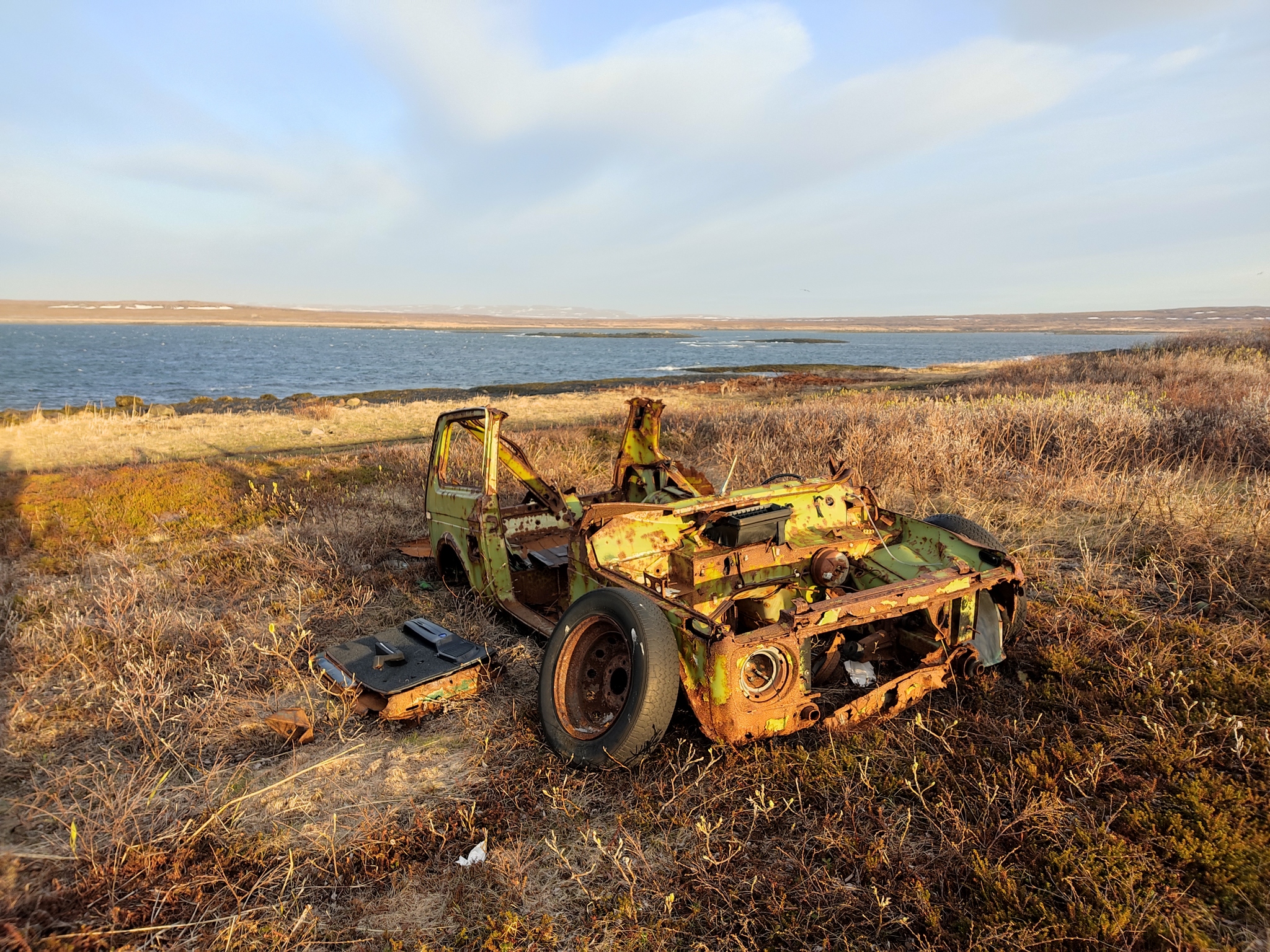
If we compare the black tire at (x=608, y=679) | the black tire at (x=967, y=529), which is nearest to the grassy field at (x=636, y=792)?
the black tire at (x=608, y=679)

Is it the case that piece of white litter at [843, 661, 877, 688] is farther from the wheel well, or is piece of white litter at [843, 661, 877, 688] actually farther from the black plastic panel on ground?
the wheel well

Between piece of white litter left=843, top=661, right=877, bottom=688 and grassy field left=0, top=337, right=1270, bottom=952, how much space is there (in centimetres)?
30

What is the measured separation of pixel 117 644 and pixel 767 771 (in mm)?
4785

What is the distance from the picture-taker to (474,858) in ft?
9.78

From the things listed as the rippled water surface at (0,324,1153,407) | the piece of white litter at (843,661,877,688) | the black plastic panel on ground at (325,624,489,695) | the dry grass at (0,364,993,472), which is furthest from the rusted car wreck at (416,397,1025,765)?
the rippled water surface at (0,324,1153,407)

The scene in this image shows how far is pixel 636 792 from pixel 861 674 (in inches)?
64.7

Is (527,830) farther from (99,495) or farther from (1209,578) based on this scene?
(99,495)

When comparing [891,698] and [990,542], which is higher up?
[990,542]

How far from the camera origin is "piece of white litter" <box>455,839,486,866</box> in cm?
296

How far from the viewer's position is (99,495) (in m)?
9.51

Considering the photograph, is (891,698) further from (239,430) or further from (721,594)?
(239,430)

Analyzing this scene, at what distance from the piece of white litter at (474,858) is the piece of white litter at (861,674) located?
2310mm

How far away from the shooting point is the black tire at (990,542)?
4.09 meters

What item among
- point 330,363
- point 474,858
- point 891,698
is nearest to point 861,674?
point 891,698
